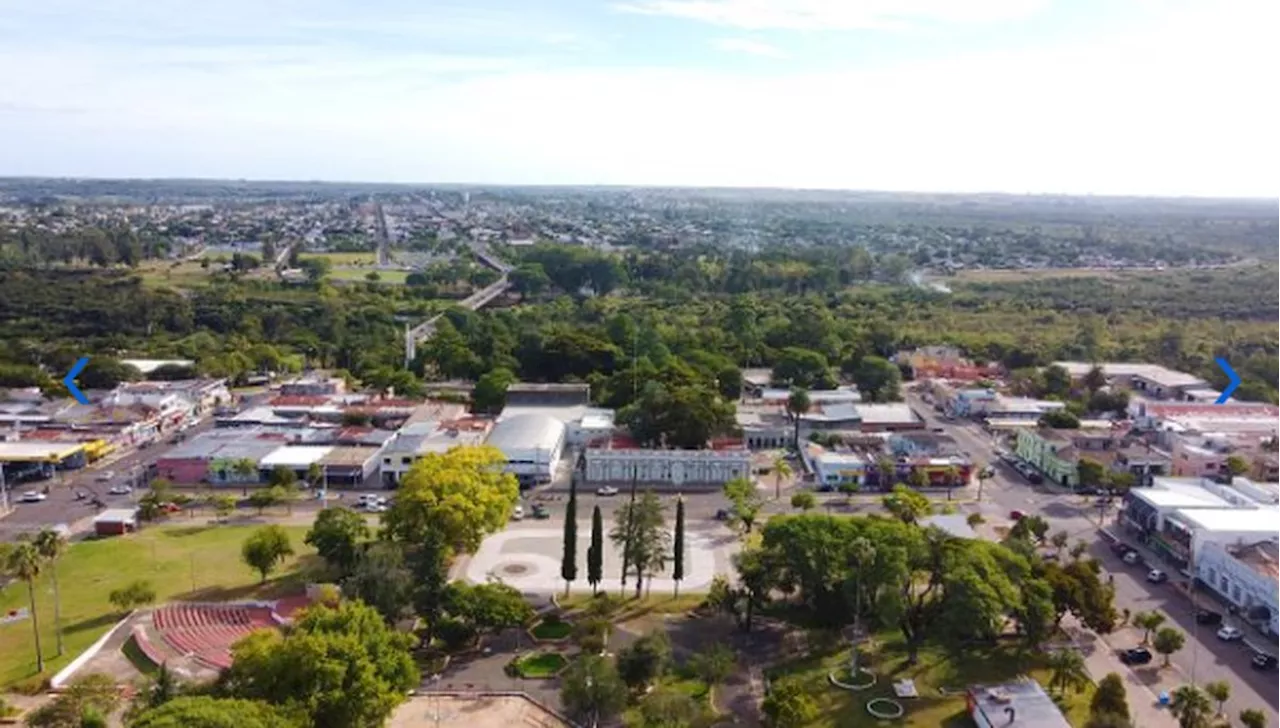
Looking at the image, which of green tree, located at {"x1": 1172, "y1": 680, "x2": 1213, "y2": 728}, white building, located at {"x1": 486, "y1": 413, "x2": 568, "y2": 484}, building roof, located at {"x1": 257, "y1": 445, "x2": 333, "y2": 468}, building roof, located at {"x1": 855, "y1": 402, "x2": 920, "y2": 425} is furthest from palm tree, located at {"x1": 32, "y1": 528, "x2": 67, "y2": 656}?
building roof, located at {"x1": 855, "y1": 402, "x2": 920, "y2": 425}

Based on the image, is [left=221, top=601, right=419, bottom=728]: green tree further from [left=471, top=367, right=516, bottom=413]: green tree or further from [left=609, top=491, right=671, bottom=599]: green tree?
[left=471, top=367, right=516, bottom=413]: green tree

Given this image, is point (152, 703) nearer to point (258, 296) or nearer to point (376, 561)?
point (376, 561)

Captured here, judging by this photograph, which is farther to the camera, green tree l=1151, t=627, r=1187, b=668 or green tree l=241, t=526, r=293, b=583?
green tree l=241, t=526, r=293, b=583

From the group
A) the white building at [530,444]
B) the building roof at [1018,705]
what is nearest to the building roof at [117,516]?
the white building at [530,444]

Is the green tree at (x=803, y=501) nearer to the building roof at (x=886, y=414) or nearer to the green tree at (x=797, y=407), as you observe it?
the green tree at (x=797, y=407)

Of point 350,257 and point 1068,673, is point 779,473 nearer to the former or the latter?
point 1068,673
